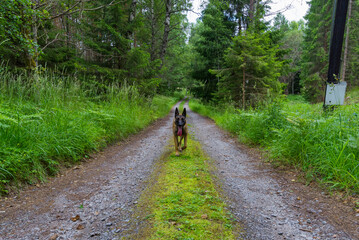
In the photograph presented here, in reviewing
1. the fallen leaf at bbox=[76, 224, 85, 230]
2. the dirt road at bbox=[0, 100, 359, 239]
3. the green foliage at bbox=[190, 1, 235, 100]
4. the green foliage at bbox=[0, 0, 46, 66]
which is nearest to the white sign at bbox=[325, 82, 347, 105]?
the dirt road at bbox=[0, 100, 359, 239]

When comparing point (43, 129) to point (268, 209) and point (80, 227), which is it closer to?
point (80, 227)

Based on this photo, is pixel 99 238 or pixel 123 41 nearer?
pixel 99 238

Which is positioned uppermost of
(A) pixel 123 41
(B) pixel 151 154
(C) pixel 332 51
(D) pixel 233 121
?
(A) pixel 123 41

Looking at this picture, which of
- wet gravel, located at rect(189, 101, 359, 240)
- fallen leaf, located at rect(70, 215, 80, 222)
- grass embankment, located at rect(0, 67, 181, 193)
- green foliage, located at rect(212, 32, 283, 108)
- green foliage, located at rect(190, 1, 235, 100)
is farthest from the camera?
green foliage, located at rect(190, 1, 235, 100)

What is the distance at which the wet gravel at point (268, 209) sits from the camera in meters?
1.99

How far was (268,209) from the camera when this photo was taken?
8.18 feet

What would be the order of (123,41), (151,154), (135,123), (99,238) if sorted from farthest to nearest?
(123,41)
(135,123)
(151,154)
(99,238)

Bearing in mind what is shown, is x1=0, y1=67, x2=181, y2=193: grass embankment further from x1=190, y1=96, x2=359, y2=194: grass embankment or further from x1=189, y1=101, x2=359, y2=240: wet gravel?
x1=190, y1=96, x2=359, y2=194: grass embankment

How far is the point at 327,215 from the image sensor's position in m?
2.35

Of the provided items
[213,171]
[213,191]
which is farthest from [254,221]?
[213,171]

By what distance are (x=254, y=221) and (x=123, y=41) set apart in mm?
9829

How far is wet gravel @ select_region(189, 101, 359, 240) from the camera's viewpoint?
1.99 m

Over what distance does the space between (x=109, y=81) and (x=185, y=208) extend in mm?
9037

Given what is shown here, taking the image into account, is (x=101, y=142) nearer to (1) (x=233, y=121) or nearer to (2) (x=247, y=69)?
(1) (x=233, y=121)
